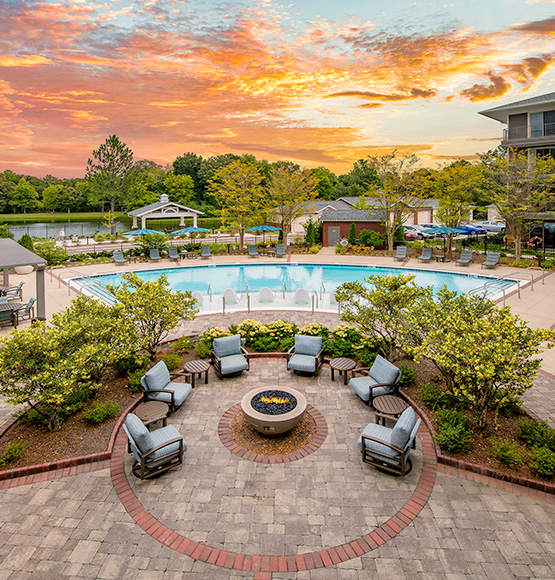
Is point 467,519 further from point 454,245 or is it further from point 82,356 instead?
point 454,245

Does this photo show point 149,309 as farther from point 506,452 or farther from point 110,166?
point 110,166

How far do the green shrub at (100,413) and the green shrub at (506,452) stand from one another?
22.3 feet

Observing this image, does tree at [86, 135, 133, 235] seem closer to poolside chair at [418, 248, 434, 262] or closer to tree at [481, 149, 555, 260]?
poolside chair at [418, 248, 434, 262]

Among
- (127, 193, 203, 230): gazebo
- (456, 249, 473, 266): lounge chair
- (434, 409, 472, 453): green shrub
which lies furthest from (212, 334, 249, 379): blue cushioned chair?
(127, 193, 203, 230): gazebo

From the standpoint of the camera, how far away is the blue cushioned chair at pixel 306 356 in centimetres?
896

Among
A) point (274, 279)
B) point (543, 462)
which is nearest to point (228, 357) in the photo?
point (543, 462)

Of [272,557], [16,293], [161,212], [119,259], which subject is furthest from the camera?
[161,212]

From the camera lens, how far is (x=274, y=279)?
23656mm

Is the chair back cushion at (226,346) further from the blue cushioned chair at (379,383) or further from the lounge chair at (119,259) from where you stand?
the lounge chair at (119,259)

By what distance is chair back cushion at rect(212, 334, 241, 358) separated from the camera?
30.8 ft

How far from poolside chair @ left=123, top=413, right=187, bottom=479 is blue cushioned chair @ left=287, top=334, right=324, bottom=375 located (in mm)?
3668

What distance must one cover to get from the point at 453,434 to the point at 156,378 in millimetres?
5626

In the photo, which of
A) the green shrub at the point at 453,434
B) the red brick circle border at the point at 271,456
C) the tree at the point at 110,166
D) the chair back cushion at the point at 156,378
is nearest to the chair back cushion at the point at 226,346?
the chair back cushion at the point at 156,378

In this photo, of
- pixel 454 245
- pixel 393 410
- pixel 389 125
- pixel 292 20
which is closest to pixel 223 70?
pixel 292 20
